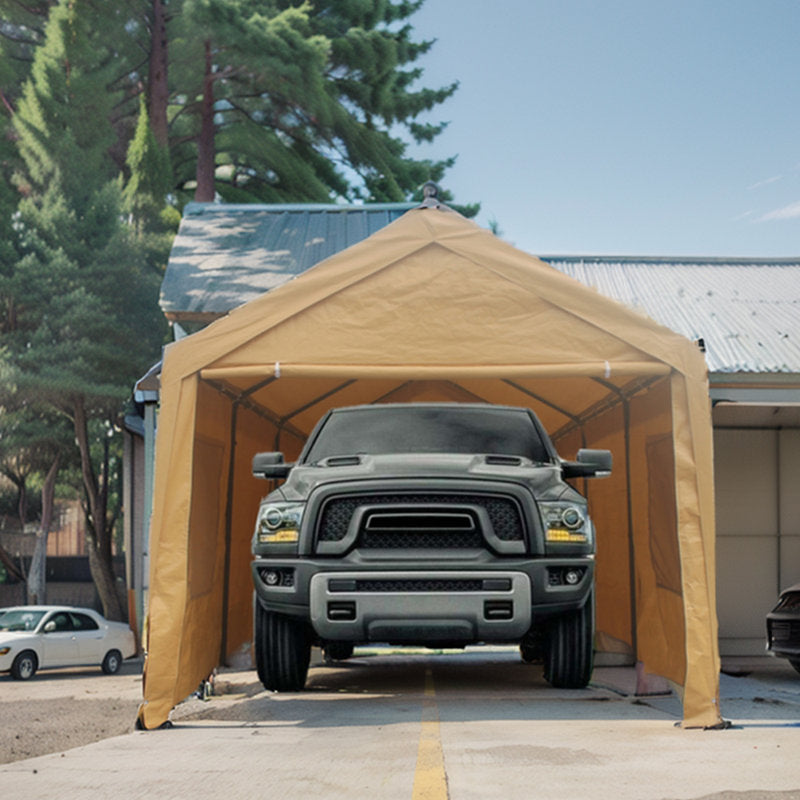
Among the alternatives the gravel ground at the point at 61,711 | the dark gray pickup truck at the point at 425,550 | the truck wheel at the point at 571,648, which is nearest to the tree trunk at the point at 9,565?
the gravel ground at the point at 61,711

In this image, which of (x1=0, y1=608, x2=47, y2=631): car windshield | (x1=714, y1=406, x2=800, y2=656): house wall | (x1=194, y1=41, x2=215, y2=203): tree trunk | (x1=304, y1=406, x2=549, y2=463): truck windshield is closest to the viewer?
(x1=304, y1=406, x2=549, y2=463): truck windshield

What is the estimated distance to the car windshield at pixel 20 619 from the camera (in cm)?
1966

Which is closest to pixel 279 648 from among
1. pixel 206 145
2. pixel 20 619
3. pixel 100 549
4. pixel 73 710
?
pixel 73 710

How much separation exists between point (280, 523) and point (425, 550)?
1011mm

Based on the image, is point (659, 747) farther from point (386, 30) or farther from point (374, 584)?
point (386, 30)

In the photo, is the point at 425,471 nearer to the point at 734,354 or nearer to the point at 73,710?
the point at 73,710

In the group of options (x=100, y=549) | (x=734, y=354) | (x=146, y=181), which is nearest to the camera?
(x=734, y=354)

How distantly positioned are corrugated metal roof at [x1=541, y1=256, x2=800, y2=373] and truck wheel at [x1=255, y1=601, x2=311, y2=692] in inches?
245

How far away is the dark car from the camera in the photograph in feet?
36.2

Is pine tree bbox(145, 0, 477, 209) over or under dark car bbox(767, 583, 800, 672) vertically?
over

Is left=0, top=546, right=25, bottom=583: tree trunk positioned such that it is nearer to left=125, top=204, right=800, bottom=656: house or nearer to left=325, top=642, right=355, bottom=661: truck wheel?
left=125, top=204, right=800, bottom=656: house

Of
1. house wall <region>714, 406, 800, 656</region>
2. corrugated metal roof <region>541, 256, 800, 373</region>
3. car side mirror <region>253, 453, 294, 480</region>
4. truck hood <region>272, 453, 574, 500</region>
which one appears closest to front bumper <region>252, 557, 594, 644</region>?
truck hood <region>272, 453, 574, 500</region>

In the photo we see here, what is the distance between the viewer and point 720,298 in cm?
1593

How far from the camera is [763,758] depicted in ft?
19.5
